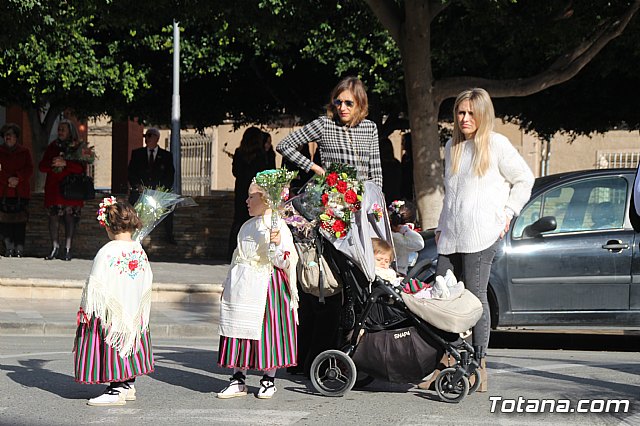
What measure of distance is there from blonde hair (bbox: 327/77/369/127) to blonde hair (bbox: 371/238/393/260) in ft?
2.80

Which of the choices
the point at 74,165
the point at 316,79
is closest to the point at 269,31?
the point at 74,165

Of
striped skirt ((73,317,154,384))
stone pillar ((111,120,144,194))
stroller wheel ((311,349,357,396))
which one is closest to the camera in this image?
striped skirt ((73,317,154,384))

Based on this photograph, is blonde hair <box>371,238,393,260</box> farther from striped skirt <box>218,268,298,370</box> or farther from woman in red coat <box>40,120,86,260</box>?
woman in red coat <box>40,120,86,260</box>

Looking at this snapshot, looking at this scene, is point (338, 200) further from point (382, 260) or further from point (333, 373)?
point (333, 373)

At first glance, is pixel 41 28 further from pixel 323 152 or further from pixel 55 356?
pixel 323 152

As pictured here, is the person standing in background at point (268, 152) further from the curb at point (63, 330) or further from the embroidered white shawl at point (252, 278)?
the embroidered white shawl at point (252, 278)

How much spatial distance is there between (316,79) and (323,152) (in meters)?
15.3

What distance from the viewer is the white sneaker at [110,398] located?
24.4 ft

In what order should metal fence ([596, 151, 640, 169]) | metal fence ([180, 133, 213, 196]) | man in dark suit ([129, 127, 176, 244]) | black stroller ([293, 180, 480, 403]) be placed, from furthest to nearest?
metal fence ([596, 151, 640, 169])
metal fence ([180, 133, 213, 196])
man in dark suit ([129, 127, 176, 244])
black stroller ([293, 180, 480, 403])

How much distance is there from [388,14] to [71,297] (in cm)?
555

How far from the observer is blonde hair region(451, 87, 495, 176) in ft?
25.7

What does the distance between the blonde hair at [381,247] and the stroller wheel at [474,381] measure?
994 mm

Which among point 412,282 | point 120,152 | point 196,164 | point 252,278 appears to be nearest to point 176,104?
point 412,282

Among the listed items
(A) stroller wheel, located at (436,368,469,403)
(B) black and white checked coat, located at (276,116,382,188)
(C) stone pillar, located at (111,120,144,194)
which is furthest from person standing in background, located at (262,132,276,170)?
(C) stone pillar, located at (111,120,144,194)
